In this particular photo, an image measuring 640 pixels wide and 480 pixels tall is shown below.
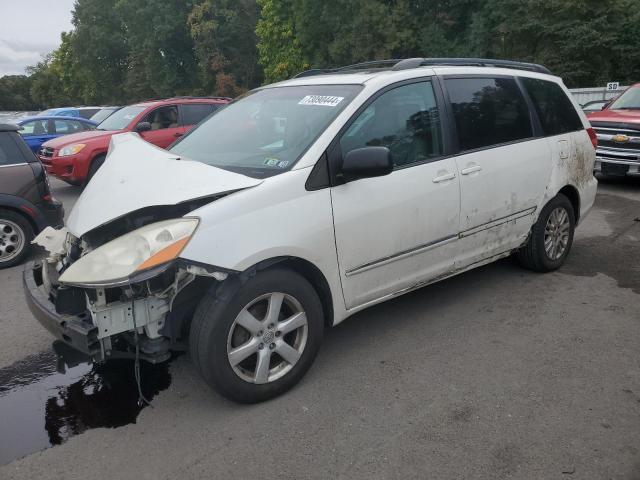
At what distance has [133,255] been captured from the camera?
8.96ft

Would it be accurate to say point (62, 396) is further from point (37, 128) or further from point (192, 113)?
point (37, 128)

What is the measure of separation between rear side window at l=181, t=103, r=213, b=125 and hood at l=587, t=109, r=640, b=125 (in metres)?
7.60

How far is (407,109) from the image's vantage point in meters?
3.76

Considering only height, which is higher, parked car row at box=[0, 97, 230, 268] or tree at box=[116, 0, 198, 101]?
tree at box=[116, 0, 198, 101]

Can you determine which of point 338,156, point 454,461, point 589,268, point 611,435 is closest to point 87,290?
point 338,156

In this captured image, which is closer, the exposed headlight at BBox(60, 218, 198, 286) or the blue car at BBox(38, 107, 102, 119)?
the exposed headlight at BBox(60, 218, 198, 286)

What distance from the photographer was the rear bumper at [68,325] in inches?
109

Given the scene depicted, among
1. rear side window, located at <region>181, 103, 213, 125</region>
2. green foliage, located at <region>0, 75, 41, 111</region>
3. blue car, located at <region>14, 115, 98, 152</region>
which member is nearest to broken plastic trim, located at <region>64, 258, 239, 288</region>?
rear side window, located at <region>181, 103, 213, 125</region>

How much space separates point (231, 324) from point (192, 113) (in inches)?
367

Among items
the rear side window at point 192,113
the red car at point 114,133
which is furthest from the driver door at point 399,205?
the rear side window at point 192,113

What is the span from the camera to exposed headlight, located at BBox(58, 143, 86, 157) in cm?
991

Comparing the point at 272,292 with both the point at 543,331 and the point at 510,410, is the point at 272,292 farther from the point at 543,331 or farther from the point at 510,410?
the point at 543,331

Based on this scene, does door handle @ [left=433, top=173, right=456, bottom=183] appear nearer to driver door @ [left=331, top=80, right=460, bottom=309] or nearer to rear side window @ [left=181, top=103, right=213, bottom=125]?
driver door @ [left=331, top=80, right=460, bottom=309]

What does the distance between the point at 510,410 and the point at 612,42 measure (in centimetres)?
2709
